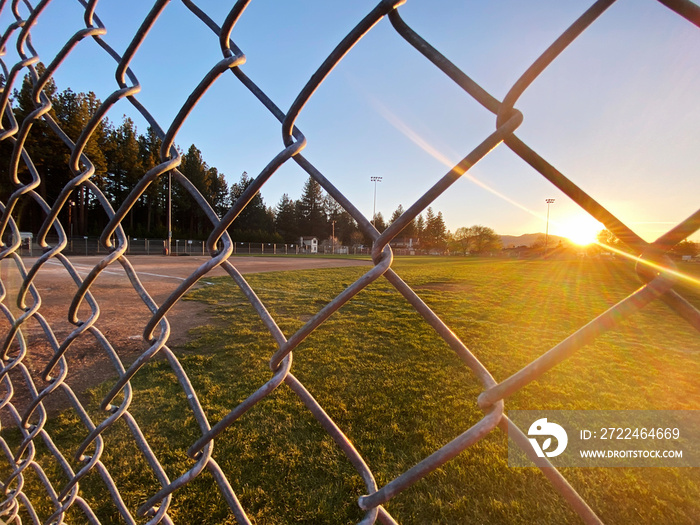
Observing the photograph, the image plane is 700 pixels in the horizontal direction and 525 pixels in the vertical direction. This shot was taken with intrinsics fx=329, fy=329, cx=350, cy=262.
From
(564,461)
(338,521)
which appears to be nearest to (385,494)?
(338,521)

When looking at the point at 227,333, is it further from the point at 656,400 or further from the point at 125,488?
the point at 656,400

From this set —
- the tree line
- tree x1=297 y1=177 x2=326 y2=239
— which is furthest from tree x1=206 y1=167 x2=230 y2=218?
tree x1=297 y1=177 x2=326 y2=239

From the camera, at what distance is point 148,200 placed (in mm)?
41594

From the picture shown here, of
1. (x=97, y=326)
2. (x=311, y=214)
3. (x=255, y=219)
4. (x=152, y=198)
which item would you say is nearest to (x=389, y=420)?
(x=97, y=326)

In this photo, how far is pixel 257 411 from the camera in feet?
8.93

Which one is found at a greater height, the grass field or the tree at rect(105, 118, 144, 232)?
the tree at rect(105, 118, 144, 232)

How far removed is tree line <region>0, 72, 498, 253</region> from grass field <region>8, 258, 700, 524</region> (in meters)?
4.49

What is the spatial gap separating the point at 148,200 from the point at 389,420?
4762 cm

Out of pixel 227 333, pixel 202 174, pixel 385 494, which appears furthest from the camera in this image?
pixel 202 174

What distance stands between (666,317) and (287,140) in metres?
8.98

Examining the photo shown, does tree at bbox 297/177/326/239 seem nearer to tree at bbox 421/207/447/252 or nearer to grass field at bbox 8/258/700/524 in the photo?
tree at bbox 421/207/447/252

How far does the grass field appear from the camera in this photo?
70.5 inches

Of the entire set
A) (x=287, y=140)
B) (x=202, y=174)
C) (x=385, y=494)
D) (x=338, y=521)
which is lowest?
(x=338, y=521)

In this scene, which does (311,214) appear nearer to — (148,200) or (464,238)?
(148,200)
